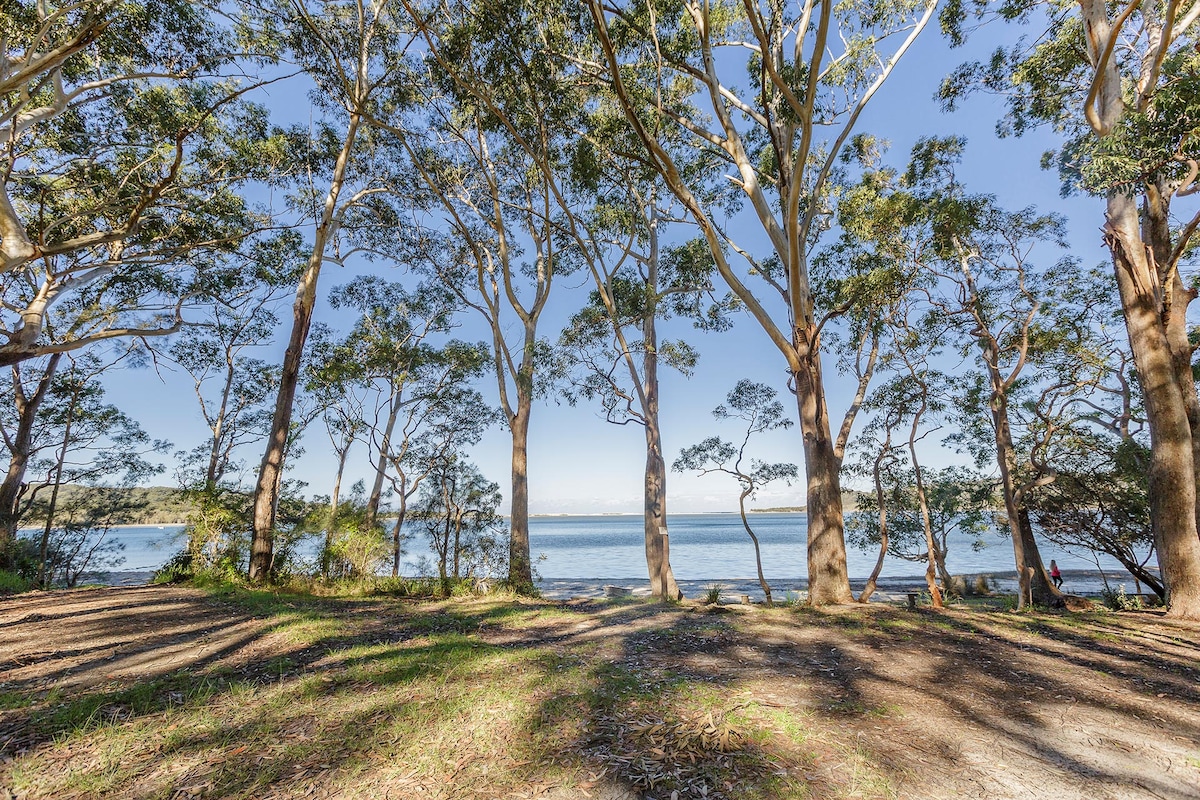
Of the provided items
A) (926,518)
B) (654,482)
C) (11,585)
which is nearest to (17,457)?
(11,585)

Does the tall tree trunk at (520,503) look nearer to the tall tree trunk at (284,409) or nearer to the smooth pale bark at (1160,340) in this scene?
the tall tree trunk at (284,409)

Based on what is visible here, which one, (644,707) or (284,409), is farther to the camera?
(284,409)

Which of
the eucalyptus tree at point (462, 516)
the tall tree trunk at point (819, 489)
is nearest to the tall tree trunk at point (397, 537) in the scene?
the eucalyptus tree at point (462, 516)

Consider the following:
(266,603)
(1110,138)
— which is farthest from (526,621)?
(1110,138)

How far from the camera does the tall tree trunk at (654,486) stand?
1105 cm

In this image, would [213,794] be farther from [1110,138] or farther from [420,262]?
[420,262]

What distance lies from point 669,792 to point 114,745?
2.62 m

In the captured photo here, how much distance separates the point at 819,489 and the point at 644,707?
5.11 metres

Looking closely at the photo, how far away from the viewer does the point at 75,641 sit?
430 centimetres

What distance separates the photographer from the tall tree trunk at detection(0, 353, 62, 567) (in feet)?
34.2

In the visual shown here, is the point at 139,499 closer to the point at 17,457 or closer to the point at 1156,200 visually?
the point at 17,457

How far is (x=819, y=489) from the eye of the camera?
6.98 meters

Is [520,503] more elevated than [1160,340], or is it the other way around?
[1160,340]

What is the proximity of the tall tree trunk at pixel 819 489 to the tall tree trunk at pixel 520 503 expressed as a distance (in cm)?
522
